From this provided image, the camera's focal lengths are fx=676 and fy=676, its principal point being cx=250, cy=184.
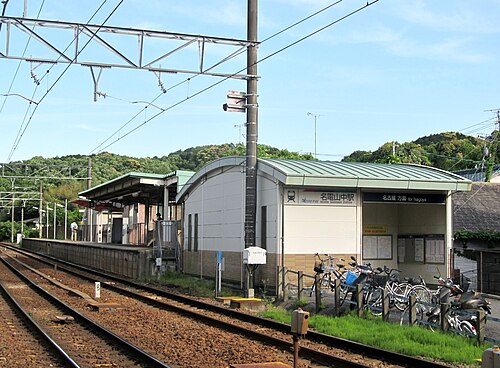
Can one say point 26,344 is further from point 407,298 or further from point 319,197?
point 319,197

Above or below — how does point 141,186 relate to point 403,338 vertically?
above

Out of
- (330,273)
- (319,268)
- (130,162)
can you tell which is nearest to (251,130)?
(319,268)

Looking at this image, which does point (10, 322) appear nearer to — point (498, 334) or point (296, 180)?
point (296, 180)

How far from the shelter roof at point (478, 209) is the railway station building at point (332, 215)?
30.6 feet

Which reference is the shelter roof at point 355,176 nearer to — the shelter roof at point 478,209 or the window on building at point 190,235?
the window on building at point 190,235

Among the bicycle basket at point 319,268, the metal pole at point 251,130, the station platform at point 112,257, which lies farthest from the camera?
the station platform at point 112,257

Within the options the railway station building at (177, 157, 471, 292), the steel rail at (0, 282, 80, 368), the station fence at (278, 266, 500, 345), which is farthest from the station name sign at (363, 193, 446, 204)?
the steel rail at (0, 282, 80, 368)

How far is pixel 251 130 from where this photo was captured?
20.8 meters

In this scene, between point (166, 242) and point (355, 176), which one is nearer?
point (355, 176)

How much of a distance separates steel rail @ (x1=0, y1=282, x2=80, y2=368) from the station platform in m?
8.59

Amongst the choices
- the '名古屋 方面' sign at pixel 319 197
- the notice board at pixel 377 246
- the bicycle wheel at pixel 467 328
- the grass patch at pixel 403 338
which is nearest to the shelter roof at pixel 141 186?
the notice board at pixel 377 246

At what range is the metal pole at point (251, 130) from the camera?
2080 cm

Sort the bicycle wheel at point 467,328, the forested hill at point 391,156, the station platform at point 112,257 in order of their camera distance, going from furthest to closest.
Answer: the forested hill at point 391,156
the station platform at point 112,257
the bicycle wheel at point 467,328

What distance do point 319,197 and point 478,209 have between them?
658 inches
